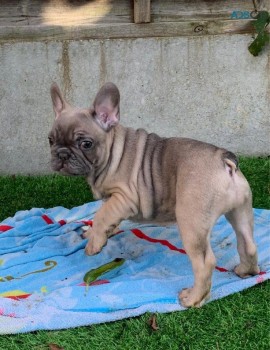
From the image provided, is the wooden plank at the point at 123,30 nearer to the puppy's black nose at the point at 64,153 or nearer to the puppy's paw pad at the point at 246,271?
the puppy's black nose at the point at 64,153

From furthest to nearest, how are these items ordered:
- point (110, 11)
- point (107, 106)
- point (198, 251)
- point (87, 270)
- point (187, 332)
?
point (110, 11)
point (87, 270)
point (107, 106)
point (198, 251)
point (187, 332)

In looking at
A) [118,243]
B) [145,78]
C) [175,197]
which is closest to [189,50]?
[145,78]

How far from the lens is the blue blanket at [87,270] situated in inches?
133

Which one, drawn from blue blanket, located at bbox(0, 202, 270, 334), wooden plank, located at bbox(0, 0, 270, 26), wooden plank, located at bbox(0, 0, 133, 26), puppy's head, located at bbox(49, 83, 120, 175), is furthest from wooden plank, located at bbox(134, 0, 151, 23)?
puppy's head, located at bbox(49, 83, 120, 175)

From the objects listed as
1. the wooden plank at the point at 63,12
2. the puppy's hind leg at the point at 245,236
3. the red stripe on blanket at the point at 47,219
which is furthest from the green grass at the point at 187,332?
the wooden plank at the point at 63,12

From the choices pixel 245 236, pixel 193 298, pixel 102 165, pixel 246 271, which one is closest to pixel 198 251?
pixel 193 298

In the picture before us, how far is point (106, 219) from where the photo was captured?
12.1 feet

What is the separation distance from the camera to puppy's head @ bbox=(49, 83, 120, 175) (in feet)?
11.9

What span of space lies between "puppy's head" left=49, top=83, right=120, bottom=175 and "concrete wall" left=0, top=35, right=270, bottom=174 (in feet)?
8.82

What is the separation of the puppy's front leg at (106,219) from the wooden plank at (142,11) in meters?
3.17

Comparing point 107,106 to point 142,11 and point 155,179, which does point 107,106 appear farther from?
point 142,11

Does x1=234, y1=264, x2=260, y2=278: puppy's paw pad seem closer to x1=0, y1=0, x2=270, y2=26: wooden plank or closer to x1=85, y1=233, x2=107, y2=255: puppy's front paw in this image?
x1=85, y1=233, x2=107, y2=255: puppy's front paw

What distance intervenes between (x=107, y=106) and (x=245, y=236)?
119 centimetres

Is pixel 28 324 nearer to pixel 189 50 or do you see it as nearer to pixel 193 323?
pixel 193 323
